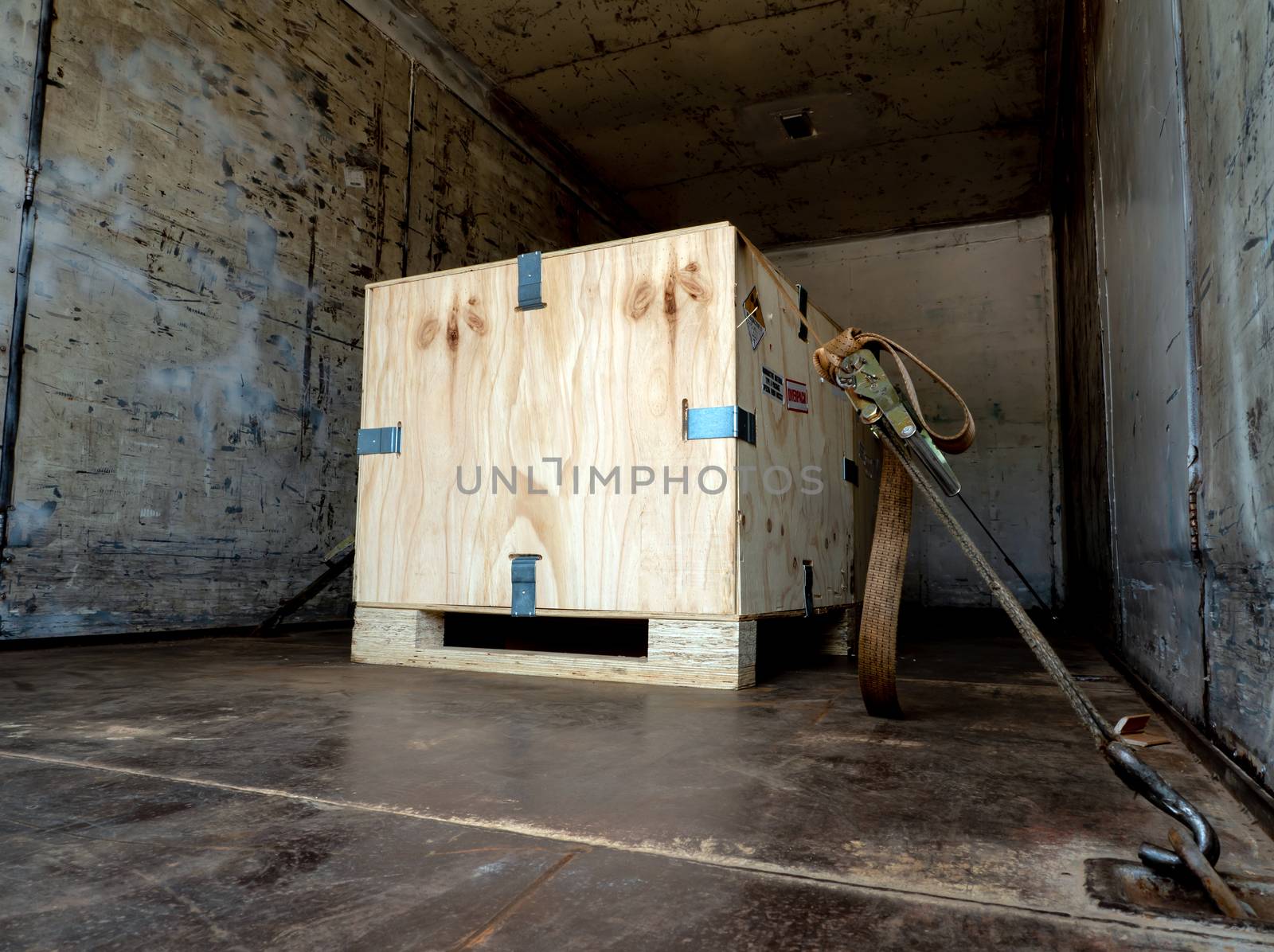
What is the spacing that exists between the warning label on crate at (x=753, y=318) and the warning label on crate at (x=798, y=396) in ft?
1.02

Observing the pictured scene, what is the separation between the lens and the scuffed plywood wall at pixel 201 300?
12.7ft

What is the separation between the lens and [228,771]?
59.9 inches

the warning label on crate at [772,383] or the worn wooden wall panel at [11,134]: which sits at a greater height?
the worn wooden wall panel at [11,134]

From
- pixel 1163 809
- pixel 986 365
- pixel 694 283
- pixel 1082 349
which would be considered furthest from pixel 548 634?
pixel 986 365

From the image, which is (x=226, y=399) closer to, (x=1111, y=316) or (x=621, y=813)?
(x=621, y=813)

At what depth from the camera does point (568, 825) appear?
1221 millimetres

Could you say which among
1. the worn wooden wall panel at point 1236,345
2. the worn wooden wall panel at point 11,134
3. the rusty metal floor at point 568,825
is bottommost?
the rusty metal floor at point 568,825

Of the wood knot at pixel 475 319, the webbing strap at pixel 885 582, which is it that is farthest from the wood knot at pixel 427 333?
the webbing strap at pixel 885 582

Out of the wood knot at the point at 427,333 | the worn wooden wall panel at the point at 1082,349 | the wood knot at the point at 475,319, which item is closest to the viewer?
the wood knot at the point at 475,319

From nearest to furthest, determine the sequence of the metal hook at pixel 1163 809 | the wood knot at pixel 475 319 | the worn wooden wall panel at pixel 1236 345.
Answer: the metal hook at pixel 1163 809, the worn wooden wall panel at pixel 1236 345, the wood knot at pixel 475 319

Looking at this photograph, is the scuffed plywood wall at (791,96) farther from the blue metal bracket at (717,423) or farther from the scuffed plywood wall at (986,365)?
the blue metal bracket at (717,423)

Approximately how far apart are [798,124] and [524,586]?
606 cm

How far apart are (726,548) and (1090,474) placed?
285cm

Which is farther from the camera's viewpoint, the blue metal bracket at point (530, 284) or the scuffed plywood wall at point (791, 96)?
the scuffed plywood wall at point (791, 96)
